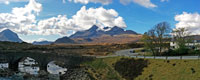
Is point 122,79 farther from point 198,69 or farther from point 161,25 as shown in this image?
point 161,25

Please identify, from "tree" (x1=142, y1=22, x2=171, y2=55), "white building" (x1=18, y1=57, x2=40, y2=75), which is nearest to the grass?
"tree" (x1=142, y1=22, x2=171, y2=55)

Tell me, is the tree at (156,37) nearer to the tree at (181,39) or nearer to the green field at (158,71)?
the tree at (181,39)

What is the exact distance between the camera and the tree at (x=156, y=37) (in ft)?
252

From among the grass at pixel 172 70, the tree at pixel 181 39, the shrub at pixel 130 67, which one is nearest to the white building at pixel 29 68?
the shrub at pixel 130 67

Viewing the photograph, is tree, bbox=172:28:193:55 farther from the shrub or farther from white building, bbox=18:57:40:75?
white building, bbox=18:57:40:75

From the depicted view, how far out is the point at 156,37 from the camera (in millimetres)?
79812

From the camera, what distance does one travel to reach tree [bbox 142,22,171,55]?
7681cm

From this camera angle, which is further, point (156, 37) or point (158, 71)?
Answer: point (156, 37)

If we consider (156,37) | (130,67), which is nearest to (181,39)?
(156,37)

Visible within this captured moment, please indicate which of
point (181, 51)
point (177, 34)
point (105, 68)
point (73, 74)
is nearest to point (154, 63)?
point (105, 68)

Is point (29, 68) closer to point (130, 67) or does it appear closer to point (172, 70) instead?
point (130, 67)

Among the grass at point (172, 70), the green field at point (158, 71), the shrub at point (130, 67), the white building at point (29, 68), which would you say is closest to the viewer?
the grass at point (172, 70)

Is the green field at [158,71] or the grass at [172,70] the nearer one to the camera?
the grass at [172,70]

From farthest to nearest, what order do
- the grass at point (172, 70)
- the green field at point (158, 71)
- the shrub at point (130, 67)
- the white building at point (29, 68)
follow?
the white building at point (29, 68) → the shrub at point (130, 67) → the green field at point (158, 71) → the grass at point (172, 70)
